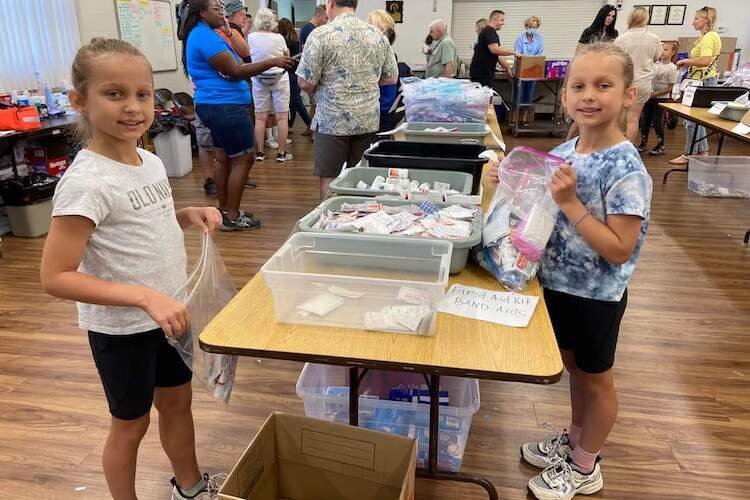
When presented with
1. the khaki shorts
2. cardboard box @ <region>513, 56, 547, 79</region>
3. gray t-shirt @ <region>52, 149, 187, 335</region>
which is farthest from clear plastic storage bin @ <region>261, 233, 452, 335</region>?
cardboard box @ <region>513, 56, 547, 79</region>

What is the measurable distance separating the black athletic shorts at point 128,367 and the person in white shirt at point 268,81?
3912mm

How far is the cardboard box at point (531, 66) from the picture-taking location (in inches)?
284

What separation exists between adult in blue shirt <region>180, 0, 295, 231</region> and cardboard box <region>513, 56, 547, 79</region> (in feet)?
15.7

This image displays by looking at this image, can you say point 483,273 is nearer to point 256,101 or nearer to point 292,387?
point 292,387

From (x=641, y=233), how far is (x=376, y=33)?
7.08ft

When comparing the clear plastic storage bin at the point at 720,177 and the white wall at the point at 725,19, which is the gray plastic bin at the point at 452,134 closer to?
the clear plastic storage bin at the point at 720,177

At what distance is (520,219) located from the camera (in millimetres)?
1291

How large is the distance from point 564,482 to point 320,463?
2.42ft

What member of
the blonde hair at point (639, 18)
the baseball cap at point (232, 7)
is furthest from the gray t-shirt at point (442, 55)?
the baseball cap at point (232, 7)

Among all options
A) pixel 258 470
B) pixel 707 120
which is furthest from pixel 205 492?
pixel 707 120

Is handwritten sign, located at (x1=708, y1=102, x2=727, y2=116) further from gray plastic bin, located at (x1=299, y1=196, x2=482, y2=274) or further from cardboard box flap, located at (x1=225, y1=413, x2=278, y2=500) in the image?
cardboard box flap, located at (x1=225, y1=413, x2=278, y2=500)

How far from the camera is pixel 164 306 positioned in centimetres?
99

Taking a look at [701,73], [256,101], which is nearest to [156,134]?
[256,101]

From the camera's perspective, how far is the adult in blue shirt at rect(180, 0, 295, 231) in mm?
3131
